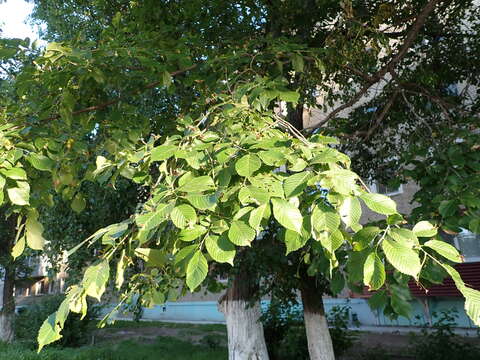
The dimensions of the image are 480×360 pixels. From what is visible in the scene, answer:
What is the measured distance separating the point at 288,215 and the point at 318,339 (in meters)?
4.73

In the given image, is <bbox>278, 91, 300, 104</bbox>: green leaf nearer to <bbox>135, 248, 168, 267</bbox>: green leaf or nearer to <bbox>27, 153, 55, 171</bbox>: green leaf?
<bbox>135, 248, 168, 267</bbox>: green leaf

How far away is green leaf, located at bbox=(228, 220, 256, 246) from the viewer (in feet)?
4.38

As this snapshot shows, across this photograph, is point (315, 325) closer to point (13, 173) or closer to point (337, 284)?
point (337, 284)

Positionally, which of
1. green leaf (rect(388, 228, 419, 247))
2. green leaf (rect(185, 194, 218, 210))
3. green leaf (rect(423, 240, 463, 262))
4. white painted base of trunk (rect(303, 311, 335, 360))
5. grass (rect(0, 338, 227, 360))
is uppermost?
green leaf (rect(185, 194, 218, 210))

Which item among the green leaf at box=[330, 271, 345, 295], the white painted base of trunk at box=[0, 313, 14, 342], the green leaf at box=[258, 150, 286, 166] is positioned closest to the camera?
the green leaf at box=[258, 150, 286, 166]

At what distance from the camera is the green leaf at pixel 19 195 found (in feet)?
5.89

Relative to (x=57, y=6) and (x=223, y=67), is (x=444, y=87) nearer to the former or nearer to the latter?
(x=223, y=67)

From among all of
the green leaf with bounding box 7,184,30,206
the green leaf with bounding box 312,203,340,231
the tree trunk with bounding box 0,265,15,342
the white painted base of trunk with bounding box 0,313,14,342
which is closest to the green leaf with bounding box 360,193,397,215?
the green leaf with bounding box 312,203,340,231

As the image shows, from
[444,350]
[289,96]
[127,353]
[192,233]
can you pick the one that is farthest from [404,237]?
[127,353]

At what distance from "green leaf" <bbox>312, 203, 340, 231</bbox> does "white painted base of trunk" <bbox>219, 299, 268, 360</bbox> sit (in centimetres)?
440

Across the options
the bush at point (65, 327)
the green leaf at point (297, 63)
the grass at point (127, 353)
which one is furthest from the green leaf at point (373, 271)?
the bush at point (65, 327)

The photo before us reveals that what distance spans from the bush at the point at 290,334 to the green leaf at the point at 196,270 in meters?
5.11

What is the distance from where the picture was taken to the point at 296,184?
1.36 meters

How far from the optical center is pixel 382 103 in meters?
6.03
